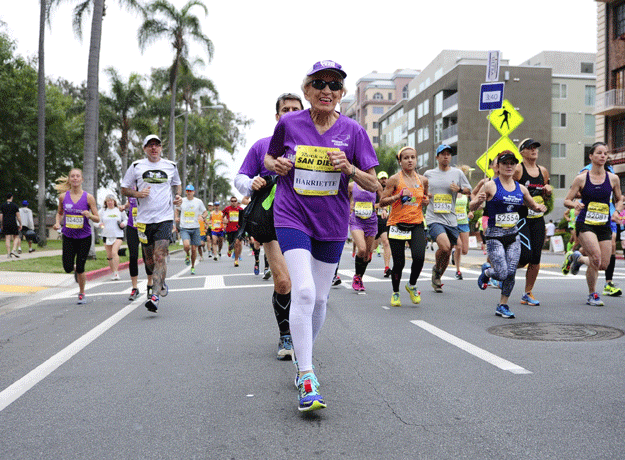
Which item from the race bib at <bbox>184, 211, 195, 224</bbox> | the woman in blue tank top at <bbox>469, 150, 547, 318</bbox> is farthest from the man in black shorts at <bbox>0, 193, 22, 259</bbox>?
the woman in blue tank top at <bbox>469, 150, 547, 318</bbox>

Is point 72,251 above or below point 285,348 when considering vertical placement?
above

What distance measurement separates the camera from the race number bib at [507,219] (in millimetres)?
7395

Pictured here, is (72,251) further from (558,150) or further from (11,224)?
(558,150)

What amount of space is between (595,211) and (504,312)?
2120mm

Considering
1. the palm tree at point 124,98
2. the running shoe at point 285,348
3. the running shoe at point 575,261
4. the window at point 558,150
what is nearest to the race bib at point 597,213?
the running shoe at point 575,261

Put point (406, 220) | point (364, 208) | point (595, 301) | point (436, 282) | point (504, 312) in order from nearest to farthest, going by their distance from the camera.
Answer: point (504, 312)
point (595, 301)
point (406, 220)
point (436, 282)
point (364, 208)

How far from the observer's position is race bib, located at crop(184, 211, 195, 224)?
14492 millimetres

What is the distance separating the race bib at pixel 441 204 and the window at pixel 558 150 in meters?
50.0

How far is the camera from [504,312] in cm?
718

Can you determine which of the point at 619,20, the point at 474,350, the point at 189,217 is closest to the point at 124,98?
the point at 619,20

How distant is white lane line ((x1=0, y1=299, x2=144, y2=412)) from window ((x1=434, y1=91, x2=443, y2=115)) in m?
56.4

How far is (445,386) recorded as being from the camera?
4.21 metres

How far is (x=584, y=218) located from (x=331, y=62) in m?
5.54

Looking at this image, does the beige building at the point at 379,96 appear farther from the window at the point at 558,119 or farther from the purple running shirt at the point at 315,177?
the purple running shirt at the point at 315,177
